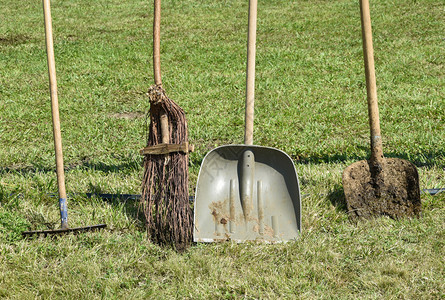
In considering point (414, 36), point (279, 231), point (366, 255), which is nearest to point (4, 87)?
point (279, 231)

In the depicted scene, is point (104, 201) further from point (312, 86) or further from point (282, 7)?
point (282, 7)

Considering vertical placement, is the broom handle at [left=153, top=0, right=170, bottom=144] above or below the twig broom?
above

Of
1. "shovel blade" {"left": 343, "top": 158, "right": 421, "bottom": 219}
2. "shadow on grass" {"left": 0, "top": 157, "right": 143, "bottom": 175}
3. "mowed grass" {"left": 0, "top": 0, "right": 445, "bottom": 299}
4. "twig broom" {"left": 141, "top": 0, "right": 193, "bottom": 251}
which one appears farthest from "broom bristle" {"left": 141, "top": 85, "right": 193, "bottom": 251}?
"shovel blade" {"left": 343, "top": 158, "right": 421, "bottom": 219}

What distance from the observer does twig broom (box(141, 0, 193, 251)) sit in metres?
3.09

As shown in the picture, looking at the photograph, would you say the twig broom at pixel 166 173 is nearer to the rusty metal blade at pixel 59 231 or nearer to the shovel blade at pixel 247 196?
the shovel blade at pixel 247 196

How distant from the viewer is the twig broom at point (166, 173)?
3092 mm

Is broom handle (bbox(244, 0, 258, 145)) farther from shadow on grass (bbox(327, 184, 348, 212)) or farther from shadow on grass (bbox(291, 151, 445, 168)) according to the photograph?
shadow on grass (bbox(291, 151, 445, 168))

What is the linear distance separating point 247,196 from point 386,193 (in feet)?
3.07

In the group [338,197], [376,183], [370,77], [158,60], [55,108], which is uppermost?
[158,60]

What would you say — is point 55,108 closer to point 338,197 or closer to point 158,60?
point 158,60

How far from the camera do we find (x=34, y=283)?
2768 millimetres

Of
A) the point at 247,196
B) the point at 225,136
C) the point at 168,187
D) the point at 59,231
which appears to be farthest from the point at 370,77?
the point at 59,231

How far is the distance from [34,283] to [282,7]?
10.6 meters

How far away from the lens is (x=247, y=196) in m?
3.30
